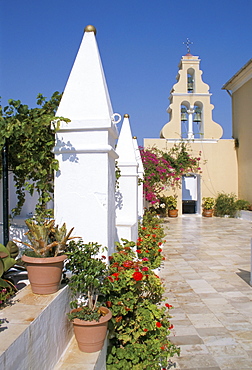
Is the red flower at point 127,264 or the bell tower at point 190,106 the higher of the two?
the bell tower at point 190,106

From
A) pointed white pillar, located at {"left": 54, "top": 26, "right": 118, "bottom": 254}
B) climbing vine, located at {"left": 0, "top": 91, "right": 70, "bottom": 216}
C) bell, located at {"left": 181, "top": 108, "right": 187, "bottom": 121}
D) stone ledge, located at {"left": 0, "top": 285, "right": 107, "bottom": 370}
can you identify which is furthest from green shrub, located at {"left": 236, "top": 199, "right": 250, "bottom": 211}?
stone ledge, located at {"left": 0, "top": 285, "right": 107, "bottom": 370}

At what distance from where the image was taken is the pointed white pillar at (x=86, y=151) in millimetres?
2846

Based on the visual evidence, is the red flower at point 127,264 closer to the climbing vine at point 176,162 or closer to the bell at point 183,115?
the climbing vine at point 176,162

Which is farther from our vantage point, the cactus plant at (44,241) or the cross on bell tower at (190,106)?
the cross on bell tower at (190,106)

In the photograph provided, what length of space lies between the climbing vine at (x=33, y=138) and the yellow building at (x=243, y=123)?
46.3 ft

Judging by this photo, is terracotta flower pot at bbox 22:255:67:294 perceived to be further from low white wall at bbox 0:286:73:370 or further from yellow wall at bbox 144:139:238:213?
yellow wall at bbox 144:139:238:213

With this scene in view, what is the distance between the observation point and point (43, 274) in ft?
7.23

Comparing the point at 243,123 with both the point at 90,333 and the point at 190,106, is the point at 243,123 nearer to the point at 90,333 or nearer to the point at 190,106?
the point at 190,106

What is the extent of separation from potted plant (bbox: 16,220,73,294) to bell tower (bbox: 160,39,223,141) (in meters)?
14.7

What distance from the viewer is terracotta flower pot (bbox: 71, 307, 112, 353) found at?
224 centimetres

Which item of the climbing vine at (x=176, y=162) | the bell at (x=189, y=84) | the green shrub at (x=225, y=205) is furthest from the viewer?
the bell at (x=189, y=84)

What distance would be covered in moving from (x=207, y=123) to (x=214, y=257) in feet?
33.8

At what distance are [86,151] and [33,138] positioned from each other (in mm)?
492

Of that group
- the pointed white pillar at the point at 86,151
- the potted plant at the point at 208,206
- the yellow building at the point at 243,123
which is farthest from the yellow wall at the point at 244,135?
the pointed white pillar at the point at 86,151
